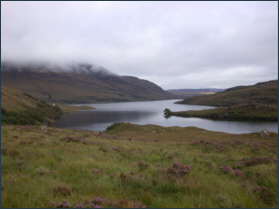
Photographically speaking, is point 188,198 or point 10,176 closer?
point 188,198

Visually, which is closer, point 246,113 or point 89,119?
point 89,119

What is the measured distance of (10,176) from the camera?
6.09 metres

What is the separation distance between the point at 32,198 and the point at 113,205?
2.19 metres

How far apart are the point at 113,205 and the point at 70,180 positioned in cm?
265

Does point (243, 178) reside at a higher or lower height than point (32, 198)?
lower

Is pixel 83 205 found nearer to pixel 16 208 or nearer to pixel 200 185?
pixel 16 208

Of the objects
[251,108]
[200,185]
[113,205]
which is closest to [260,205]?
[200,185]

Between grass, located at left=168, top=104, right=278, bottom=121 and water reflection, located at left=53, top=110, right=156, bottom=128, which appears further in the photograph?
grass, located at left=168, top=104, right=278, bottom=121

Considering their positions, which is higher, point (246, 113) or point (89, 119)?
point (246, 113)

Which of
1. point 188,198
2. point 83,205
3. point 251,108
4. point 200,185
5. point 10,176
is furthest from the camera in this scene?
point 251,108

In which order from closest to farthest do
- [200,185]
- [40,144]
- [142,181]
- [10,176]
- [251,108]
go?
[200,185] < [142,181] < [10,176] < [40,144] < [251,108]

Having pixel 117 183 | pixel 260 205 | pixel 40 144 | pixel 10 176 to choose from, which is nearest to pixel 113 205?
pixel 117 183

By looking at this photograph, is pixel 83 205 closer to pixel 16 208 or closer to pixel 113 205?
pixel 113 205

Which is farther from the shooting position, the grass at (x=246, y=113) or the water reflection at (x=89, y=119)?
the grass at (x=246, y=113)
